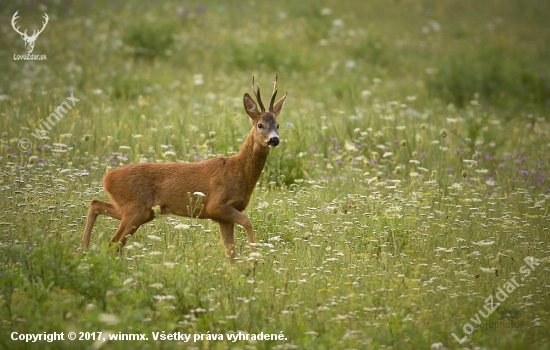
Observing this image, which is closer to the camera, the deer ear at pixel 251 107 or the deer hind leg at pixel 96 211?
the deer hind leg at pixel 96 211

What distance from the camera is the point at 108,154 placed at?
9625mm

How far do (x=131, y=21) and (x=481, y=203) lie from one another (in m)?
11.4

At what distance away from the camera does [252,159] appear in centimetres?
708

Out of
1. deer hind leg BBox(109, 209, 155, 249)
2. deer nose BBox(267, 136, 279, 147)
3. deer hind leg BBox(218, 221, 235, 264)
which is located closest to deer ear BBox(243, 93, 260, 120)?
deer nose BBox(267, 136, 279, 147)

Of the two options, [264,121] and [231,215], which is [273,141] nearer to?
[264,121]

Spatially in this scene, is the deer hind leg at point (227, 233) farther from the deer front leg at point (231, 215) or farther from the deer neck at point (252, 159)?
the deer neck at point (252, 159)

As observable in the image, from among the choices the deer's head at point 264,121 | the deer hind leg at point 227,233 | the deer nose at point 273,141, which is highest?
the deer's head at point 264,121

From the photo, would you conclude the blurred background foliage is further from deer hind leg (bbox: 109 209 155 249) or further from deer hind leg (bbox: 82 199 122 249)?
deer hind leg (bbox: 109 209 155 249)

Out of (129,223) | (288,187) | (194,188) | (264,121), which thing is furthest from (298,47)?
(129,223)

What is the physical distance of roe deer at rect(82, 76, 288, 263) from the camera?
6793 millimetres

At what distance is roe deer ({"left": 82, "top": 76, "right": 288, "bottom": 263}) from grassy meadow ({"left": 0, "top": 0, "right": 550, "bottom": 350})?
28 centimetres

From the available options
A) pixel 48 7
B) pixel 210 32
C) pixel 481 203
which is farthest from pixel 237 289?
pixel 48 7

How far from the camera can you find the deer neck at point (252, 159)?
23.1ft

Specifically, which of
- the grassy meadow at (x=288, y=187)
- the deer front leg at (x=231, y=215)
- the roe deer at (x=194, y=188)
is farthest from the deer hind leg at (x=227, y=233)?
the grassy meadow at (x=288, y=187)
